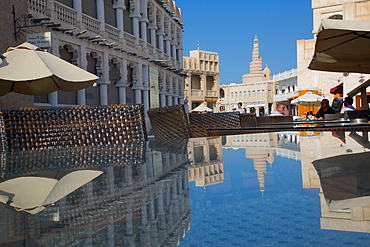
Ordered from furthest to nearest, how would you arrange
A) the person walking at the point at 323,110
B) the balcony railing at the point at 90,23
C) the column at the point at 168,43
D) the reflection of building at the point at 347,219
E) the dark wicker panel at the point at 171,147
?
the column at the point at 168,43 < the balcony railing at the point at 90,23 < the person walking at the point at 323,110 < the dark wicker panel at the point at 171,147 < the reflection of building at the point at 347,219

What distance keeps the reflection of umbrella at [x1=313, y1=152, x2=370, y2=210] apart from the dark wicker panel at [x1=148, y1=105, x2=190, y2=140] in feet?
7.09

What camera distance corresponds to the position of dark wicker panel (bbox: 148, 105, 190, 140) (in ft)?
11.0

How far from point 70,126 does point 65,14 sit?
12340mm

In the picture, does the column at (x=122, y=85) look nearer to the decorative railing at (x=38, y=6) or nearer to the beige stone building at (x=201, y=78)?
the decorative railing at (x=38, y=6)

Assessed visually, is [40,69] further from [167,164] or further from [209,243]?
[209,243]

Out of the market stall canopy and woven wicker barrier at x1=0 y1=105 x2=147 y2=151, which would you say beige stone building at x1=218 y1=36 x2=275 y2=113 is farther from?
woven wicker barrier at x1=0 y1=105 x2=147 y2=151

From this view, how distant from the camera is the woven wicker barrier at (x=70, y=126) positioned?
260 cm

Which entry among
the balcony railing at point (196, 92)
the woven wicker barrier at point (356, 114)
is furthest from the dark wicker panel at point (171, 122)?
the balcony railing at point (196, 92)

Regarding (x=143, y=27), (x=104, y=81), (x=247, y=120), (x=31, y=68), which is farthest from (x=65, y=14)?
(x=247, y=120)

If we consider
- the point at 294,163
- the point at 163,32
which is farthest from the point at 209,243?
the point at 163,32

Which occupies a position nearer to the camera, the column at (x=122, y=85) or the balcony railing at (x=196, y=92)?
the column at (x=122, y=85)

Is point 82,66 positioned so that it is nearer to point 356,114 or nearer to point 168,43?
point 356,114

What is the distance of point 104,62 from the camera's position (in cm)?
1667

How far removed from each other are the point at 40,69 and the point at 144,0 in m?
16.8
